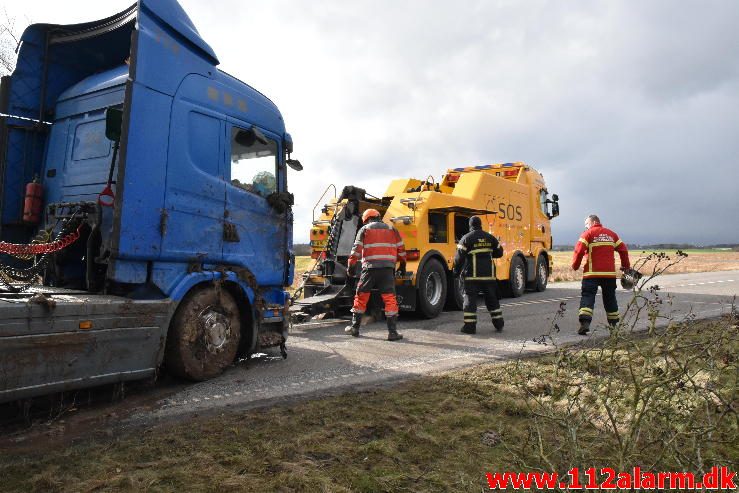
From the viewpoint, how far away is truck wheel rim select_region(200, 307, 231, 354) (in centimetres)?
435

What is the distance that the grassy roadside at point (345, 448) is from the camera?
2383mm

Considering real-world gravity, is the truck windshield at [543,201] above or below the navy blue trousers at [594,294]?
above

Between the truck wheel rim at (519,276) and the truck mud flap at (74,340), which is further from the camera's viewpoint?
the truck wheel rim at (519,276)

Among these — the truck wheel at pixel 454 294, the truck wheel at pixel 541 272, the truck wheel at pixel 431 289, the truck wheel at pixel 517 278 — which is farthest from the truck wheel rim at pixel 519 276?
the truck wheel at pixel 431 289

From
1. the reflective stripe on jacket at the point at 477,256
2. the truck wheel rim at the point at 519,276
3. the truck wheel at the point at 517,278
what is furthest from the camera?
the truck wheel rim at the point at 519,276

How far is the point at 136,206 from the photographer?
12.8ft

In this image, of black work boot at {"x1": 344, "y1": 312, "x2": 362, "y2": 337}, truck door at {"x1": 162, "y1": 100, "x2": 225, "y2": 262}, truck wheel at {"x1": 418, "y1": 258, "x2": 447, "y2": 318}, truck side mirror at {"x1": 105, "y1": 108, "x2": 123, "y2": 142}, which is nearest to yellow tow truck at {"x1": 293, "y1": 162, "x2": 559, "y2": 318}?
truck wheel at {"x1": 418, "y1": 258, "x2": 447, "y2": 318}

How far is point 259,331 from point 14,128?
306 cm

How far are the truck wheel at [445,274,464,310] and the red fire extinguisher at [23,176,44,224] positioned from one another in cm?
645

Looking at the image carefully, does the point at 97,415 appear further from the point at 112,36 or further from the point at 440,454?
the point at 112,36

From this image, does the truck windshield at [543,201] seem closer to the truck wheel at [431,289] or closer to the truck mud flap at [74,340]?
the truck wheel at [431,289]

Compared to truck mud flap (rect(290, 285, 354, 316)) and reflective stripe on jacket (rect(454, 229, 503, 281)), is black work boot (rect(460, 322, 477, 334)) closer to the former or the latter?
reflective stripe on jacket (rect(454, 229, 503, 281))

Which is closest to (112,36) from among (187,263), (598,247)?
(187,263)

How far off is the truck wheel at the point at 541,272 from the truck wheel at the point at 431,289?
512 cm
